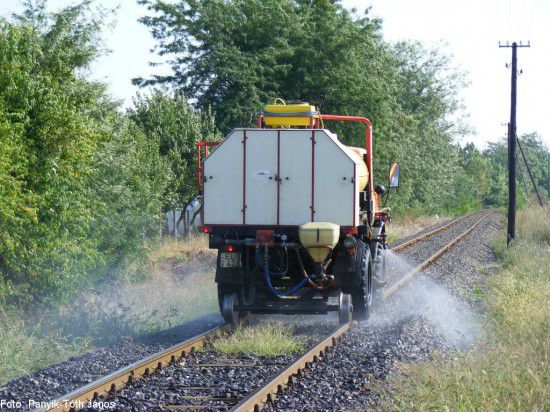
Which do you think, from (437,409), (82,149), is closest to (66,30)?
(82,149)

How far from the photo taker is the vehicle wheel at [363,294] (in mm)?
12453

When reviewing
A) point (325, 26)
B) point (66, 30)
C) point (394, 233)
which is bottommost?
point (394, 233)

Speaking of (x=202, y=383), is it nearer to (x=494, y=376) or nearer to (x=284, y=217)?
(x=494, y=376)

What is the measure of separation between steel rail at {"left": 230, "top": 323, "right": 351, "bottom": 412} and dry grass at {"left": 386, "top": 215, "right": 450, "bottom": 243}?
959 inches

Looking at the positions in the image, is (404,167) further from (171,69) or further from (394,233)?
(171,69)

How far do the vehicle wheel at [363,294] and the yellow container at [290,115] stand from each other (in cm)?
234

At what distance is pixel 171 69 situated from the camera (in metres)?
34.4

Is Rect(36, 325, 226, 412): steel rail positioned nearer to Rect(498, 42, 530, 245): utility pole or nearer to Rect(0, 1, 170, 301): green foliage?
Rect(0, 1, 170, 301): green foliage

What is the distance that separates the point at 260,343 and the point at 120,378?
8.54 feet

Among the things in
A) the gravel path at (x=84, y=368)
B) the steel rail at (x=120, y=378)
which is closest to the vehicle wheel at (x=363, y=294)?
the gravel path at (x=84, y=368)

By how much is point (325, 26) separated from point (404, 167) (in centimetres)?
1156

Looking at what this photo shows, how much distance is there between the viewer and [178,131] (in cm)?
2792

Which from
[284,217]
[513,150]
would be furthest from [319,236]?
[513,150]

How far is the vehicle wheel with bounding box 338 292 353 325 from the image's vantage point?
12.3 meters
